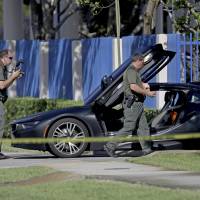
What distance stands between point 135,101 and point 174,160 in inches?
49.1

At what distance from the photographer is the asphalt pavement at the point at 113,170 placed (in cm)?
1146

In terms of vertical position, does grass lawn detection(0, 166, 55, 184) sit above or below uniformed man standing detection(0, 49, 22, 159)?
below

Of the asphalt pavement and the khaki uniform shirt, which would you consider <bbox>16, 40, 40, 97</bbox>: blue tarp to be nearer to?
the asphalt pavement

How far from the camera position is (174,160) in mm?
13562

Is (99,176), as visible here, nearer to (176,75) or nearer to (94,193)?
(94,193)

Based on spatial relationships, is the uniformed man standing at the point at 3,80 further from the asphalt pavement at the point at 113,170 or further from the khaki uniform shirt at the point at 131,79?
the khaki uniform shirt at the point at 131,79

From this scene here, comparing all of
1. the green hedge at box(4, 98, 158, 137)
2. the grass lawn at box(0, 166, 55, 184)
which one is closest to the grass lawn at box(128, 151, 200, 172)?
the grass lawn at box(0, 166, 55, 184)

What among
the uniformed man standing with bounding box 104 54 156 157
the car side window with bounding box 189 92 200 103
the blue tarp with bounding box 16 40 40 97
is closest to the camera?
the uniformed man standing with bounding box 104 54 156 157

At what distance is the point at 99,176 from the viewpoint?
39.4 ft

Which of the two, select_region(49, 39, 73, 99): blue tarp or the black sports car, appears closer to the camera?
the black sports car

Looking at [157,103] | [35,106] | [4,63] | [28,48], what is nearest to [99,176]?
[4,63]

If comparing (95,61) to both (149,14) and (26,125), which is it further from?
(26,125)

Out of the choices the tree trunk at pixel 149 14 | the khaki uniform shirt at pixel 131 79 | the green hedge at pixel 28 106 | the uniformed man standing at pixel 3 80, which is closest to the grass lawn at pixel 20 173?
the khaki uniform shirt at pixel 131 79

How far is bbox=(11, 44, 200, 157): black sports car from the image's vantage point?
14.6 m
